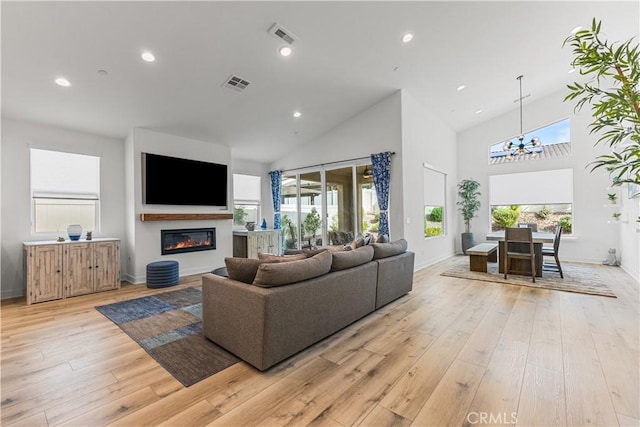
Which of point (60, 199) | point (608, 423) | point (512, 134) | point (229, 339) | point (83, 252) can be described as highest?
point (512, 134)

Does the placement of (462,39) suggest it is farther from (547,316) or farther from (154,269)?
(154,269)

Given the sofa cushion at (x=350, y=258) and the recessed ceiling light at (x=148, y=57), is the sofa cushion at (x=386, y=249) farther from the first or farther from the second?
the recessed ceiling light at (x=148, y=57)

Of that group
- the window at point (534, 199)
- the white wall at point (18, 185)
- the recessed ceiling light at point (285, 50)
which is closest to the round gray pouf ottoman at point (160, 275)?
the white wall at point (18, 185)

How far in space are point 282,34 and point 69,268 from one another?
15.5 ft

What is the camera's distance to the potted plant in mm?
7992

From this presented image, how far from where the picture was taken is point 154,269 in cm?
482

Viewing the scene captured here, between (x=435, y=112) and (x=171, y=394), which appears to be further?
(x=435, y=112)

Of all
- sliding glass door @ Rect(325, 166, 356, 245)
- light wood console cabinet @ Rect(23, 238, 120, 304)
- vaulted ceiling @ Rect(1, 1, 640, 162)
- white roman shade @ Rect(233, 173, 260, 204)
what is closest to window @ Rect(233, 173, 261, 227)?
white roman shade @ Rect(233, 173, 260, 204)

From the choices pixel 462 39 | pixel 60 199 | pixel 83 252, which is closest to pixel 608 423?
pixel 462 39

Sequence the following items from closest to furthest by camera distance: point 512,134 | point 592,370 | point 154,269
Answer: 1. point 592,370
2. point 154,269
3. point 512,134

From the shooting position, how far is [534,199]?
24.4ft

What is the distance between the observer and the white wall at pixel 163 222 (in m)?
5.18

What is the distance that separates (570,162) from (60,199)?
1099 cm

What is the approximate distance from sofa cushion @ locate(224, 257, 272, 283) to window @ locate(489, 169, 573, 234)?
7852 millimetres
